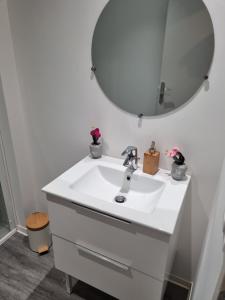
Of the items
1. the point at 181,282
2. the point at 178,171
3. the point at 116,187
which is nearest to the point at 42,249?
the point at 116,187

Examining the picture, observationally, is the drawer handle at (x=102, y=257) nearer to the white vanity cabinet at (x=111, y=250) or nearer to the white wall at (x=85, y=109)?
the white vanity cabinet at (x=111, y=250)

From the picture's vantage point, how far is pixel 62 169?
1658 mm

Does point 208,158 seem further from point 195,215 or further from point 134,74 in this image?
point 134,74

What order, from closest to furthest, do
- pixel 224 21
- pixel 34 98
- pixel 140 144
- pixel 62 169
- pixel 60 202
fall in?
pixel 224 21 → pixel 60 202 → pixel 140 144 → pixel 34 98 → pixel 62 169

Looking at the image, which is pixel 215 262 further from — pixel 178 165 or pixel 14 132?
pixel 14 132

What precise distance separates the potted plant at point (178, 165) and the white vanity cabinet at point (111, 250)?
34 cm

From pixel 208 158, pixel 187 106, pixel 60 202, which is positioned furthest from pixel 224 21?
pixel 60 202

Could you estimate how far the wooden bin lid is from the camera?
1650mm

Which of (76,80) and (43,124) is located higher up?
(76,80)

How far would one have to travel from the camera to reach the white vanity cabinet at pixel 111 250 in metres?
0.93

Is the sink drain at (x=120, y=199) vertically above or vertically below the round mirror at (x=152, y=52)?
below

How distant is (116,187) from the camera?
1.28 m

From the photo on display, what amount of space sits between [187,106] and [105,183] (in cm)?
61

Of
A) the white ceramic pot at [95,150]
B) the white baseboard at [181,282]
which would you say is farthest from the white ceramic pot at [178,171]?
the white baseboard at [181,282]
